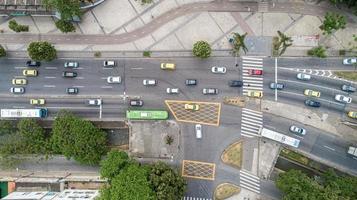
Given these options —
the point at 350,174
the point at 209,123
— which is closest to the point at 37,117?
the point at 209,123

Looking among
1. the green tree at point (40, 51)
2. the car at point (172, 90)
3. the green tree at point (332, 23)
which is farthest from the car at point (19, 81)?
the green tree at point (332, 23)

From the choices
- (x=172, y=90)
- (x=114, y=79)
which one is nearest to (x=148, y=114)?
(x=172, y=90)

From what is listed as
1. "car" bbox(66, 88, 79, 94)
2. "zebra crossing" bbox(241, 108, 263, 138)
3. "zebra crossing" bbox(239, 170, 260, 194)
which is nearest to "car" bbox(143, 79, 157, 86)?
"car" bbox(66, 88, 79, 94)

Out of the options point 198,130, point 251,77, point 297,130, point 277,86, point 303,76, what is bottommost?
point 198,130

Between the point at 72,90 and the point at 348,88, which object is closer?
the point at 348,88

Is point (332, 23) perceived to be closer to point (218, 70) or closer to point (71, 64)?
point (218, 70)

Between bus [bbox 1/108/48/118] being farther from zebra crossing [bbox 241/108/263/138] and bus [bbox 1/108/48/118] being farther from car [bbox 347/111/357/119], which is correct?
car [bbox 347/111/357/119]
